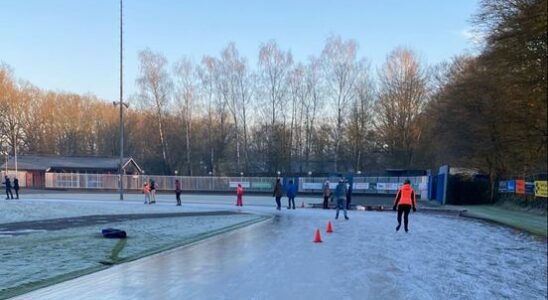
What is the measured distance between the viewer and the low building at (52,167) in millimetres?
65756

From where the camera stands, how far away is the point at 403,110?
212 feet

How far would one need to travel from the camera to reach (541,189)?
94.0 ft

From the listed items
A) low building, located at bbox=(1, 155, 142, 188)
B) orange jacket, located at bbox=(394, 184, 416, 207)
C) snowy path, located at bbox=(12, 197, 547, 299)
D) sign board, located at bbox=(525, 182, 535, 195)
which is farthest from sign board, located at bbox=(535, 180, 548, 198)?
low building, located at bbox=(1, 155, 142, 188)

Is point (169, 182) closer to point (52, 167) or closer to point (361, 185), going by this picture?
point (52, 167)

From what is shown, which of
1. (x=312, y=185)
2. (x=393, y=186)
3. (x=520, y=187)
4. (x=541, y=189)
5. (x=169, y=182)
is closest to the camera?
(x=541, y=189)

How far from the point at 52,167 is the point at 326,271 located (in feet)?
204

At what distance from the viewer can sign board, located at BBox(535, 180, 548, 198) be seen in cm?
2769

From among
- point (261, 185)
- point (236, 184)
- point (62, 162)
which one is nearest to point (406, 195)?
point (261, 185)

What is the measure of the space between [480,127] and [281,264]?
109ft

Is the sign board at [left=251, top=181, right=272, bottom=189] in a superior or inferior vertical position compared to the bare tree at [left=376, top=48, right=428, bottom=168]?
inferior

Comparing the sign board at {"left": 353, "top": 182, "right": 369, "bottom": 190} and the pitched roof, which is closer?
the sign board at {"left": 353, "top": 182, "right": 369, "bottom": 190}

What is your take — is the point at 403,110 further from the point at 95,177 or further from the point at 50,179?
the point at 50,179

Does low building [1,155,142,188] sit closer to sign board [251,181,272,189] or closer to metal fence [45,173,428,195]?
metal fence [45,173,428,195]

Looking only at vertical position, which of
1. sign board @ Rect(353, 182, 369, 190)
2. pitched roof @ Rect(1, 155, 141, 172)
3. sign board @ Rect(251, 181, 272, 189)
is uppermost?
pitched roof @ Rect(1, 155, 141, 172)
